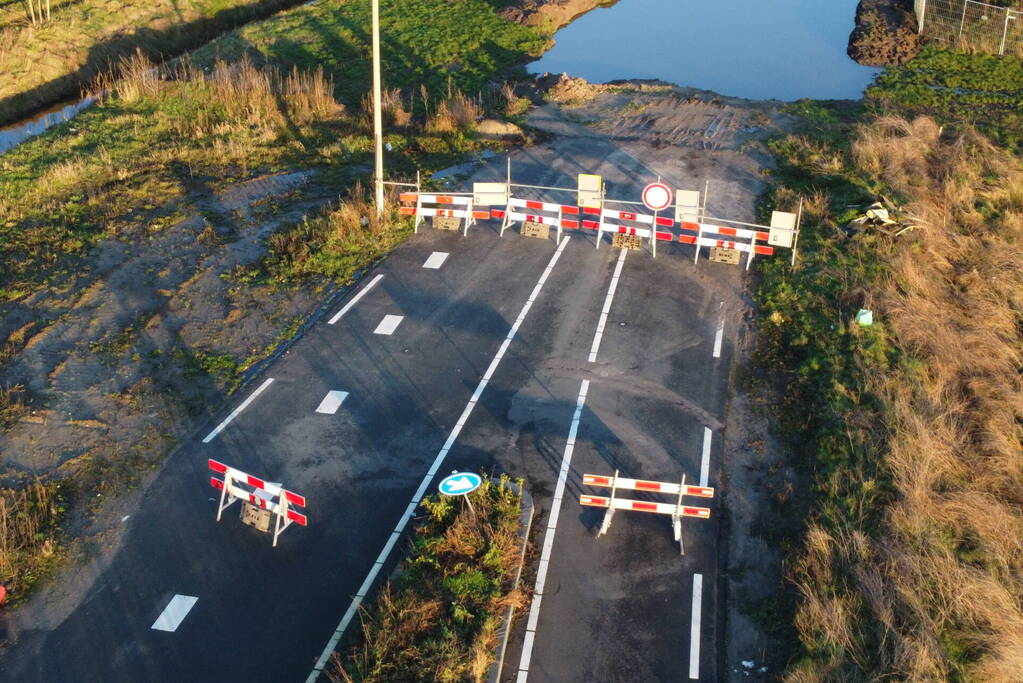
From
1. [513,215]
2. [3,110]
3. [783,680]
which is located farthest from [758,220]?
[3,110]

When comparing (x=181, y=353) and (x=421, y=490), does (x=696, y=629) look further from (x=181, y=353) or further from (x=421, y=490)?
(x=181, y=353)

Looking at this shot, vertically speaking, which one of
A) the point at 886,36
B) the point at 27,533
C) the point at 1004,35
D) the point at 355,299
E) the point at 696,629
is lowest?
the point at 27,533

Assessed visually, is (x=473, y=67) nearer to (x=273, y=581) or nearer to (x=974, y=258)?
(x=974, y=258)

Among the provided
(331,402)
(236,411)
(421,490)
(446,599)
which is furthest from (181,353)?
(446,599)

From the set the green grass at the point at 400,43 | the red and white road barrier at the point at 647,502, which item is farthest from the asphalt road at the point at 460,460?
the green grass at the point at 400,43

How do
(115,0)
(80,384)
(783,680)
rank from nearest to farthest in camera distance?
1. (783,680)
2. (80,384)
3. (115,0)

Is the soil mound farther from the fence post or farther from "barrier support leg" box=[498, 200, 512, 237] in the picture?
"barrier support leg" box=[498, 200, 512, 237]

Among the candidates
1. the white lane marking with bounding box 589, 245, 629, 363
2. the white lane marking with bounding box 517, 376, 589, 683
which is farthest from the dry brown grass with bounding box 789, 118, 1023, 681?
the white lane marking with bounding box 589, 245, 629, 363
